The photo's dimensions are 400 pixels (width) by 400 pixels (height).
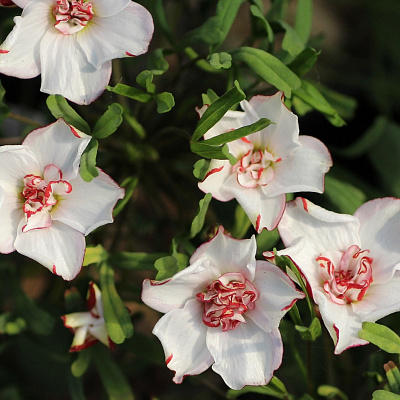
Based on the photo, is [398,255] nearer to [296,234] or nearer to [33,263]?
[296,234]

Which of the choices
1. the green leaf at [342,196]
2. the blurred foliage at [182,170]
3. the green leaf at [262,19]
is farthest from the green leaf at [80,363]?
the green leaf at [262,19]

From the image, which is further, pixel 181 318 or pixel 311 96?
pixel 311 96

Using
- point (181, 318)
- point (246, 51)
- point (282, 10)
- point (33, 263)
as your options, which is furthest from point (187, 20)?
point (181, 318)

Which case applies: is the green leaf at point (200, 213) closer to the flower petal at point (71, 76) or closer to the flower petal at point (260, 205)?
the flower petal at point (260, 205)

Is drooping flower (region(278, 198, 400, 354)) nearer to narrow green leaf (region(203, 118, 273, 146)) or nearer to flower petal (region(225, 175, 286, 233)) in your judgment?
flower petal (region(225, 175, 286, 233))

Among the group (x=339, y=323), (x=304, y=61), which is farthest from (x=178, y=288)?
(x=304, y=61)
